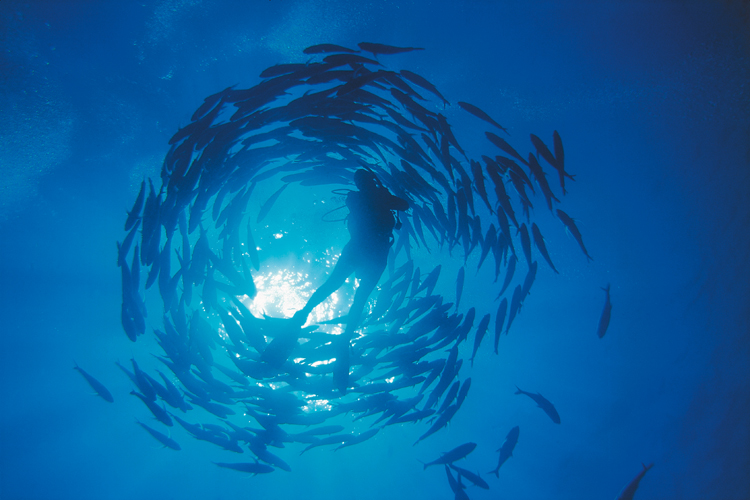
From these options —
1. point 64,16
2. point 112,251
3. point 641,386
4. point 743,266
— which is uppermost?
point 64,16

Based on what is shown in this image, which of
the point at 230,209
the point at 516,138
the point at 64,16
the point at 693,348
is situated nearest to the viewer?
the point at 64,16

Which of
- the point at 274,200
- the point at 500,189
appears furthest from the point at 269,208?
the point at 500,189

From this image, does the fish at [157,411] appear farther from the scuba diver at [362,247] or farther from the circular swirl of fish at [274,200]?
the scuba diver at [362,247]

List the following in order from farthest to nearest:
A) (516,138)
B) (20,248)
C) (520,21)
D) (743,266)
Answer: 1. (743,266)
2. (20,248)
3. (516,138)
4. (520,21)

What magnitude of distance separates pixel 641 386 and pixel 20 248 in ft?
61.6

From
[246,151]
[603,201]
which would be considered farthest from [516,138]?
[246,151]

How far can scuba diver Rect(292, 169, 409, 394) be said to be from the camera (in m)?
4.12

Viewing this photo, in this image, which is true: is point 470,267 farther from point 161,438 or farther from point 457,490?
point 161,438

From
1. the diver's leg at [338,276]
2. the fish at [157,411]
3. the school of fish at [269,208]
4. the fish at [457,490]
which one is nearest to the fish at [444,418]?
the school of fish at [269,208]

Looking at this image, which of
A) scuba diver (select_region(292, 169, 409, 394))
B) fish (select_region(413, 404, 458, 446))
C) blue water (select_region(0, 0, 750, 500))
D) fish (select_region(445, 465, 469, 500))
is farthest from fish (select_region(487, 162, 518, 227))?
fish (select_region(445, 465, 469, 500))

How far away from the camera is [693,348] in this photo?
1050cm

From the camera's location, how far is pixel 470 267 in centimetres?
820

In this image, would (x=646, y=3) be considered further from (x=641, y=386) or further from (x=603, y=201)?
(x=641, y=386)

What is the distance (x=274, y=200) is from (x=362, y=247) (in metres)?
2.81
